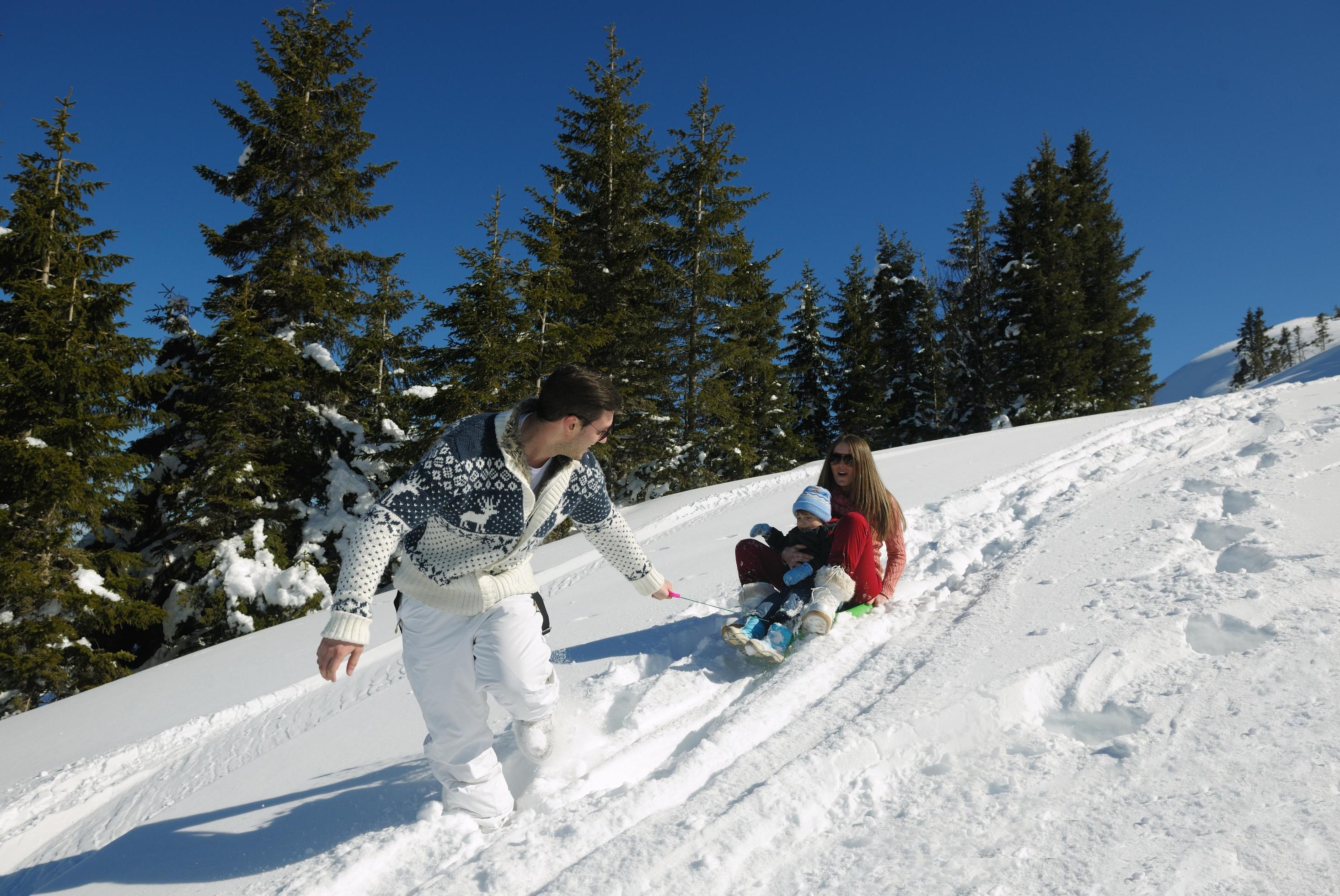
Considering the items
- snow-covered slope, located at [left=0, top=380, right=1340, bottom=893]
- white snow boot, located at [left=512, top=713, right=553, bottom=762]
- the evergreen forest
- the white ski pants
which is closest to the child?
snow-covered slope, located at [left=0, top=380, right=1340, bottom=893]

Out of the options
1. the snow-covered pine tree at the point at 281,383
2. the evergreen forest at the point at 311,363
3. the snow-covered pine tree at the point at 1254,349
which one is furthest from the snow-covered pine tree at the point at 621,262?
the snow-covered pine tree at the point at 1254,349

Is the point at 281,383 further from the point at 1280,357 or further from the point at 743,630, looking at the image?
the point at 1280,357

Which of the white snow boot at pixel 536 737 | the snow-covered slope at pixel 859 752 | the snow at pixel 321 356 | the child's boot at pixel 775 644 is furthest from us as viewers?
the snow at pixel 321 356

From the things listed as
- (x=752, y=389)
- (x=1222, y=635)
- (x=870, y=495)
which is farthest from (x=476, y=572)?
(x=752, y=389)

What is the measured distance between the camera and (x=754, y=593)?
3611 millimetres

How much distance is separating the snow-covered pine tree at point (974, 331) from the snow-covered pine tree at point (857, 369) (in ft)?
8.33

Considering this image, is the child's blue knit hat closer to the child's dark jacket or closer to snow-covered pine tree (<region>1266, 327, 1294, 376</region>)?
the child's dark jacket

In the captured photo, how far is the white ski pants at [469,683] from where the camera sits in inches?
84.6

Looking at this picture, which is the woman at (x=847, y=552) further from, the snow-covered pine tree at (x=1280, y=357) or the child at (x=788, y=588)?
the snow-covered pine tree at (x=1280, y=357)

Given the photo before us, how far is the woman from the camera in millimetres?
3299

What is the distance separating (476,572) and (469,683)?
0.36 m

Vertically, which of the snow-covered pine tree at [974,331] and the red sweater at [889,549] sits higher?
the snow-covered pine tree at [974,331]

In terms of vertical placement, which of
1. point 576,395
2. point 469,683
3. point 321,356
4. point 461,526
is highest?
point 321,356

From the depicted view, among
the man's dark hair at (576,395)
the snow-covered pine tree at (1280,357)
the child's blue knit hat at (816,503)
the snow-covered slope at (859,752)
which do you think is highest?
the snow-covered pine tree at (1280,357)
